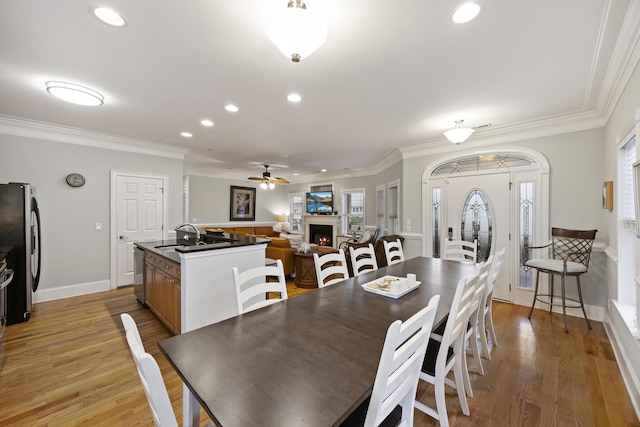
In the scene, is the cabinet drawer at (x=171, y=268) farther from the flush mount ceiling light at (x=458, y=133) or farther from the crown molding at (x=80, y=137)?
the flush mount ceiling light at (x=458, y=133)

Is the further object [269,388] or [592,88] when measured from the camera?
[592,88]

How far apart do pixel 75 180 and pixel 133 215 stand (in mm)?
951

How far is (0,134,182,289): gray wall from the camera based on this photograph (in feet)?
12.5

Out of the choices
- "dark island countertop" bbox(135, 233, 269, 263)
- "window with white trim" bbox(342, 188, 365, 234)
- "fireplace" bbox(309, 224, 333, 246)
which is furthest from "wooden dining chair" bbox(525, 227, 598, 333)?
"fireplace" bbox(309, 224, 333, 246)

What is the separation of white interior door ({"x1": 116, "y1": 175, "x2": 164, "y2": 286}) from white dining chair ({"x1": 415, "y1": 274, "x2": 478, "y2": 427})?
200 inches

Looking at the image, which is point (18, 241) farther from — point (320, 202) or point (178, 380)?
point (320, 202)

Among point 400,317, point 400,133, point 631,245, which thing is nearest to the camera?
point 400,317

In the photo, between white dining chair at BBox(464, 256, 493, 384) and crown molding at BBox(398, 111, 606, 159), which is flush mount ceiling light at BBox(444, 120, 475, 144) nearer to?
crown molding at BBox(398, 111, 606, 159)

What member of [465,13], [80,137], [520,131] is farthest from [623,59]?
[80,137]

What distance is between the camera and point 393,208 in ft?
19.6

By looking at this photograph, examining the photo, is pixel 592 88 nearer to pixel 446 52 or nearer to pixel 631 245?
pixel 631 245

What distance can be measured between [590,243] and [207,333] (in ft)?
14.2

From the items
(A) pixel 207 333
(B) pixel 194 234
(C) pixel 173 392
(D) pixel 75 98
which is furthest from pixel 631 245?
(D) pixel 75 98

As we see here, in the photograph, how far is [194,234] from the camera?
11.3 ft
